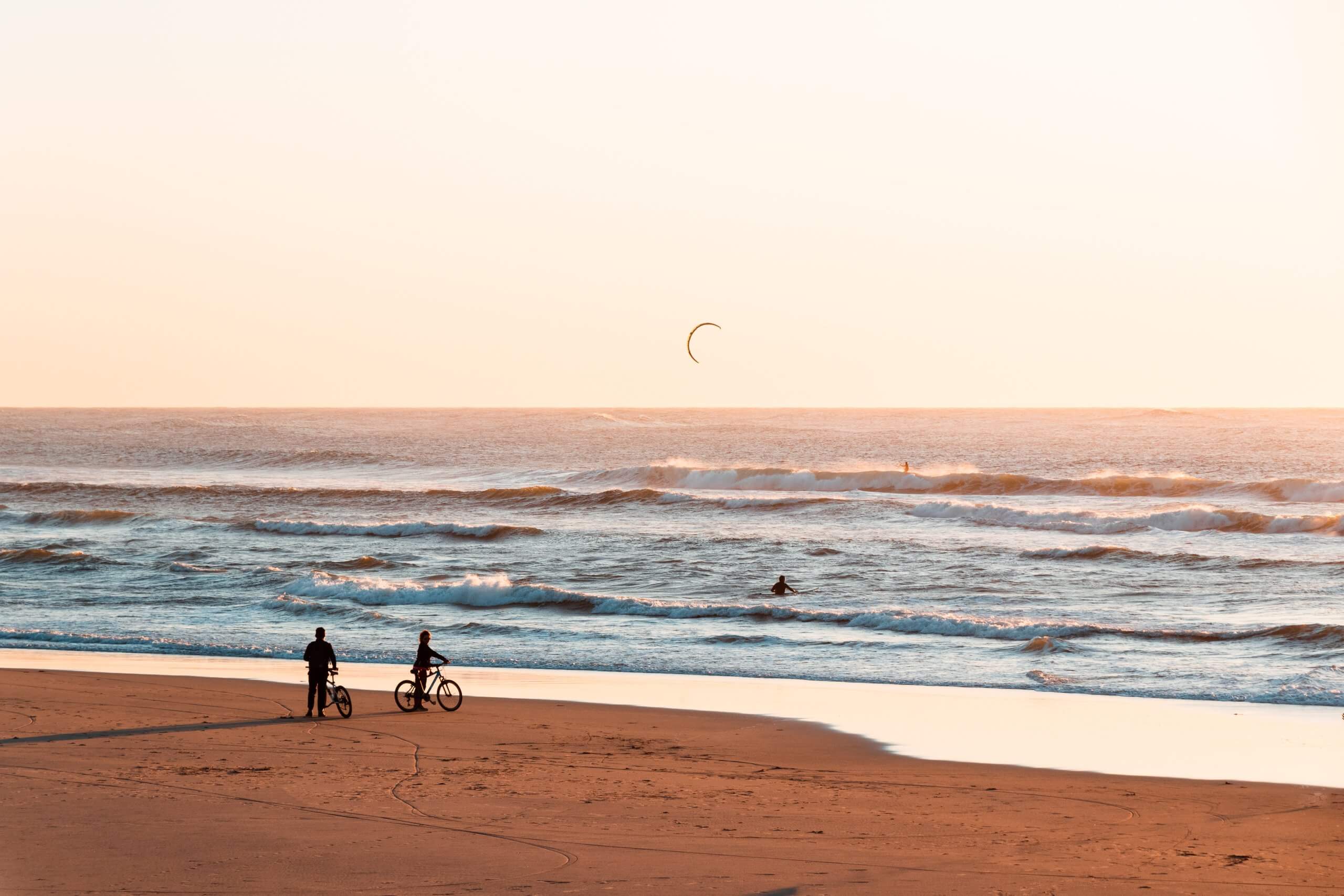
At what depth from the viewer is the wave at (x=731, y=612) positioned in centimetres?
2259

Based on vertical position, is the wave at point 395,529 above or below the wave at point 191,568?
above

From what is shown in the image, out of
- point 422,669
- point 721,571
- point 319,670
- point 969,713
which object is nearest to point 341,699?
point 319,670

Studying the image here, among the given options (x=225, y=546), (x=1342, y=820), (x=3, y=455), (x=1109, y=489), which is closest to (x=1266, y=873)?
(x=1342, y=820)

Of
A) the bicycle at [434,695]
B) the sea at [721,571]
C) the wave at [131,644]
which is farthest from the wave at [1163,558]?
the bicycle at [434,695]

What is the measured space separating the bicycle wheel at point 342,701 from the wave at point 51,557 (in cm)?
2123

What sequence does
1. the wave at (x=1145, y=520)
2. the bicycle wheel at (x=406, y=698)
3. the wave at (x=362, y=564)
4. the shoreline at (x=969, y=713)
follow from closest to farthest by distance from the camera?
the shoreline at (x=969, y=713) < the bicycle wheel at (x=406, y=698) < the wave at (x=362, y=564) < the wave at (x=1145, y=520)

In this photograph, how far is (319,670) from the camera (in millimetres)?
16062

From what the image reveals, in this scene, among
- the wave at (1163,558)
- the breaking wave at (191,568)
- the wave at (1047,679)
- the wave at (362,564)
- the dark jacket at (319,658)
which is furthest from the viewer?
the wave at (362,564)

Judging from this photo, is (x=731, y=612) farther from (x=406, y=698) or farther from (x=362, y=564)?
(x=362, y=564)

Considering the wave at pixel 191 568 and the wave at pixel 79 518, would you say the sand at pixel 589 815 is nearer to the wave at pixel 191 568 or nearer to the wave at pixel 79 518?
the wave at pixel 191 568

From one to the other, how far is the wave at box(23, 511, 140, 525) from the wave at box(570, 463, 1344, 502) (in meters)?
26.7

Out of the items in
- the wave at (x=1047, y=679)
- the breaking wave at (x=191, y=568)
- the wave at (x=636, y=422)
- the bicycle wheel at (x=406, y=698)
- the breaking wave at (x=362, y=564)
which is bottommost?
the breaking wave at (x=191, y=568)

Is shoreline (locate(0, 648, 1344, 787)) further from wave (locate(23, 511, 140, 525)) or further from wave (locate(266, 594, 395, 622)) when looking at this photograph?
wave (locate(23, 511, 140, 525))

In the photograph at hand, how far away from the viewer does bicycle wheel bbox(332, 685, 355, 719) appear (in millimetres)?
16234
